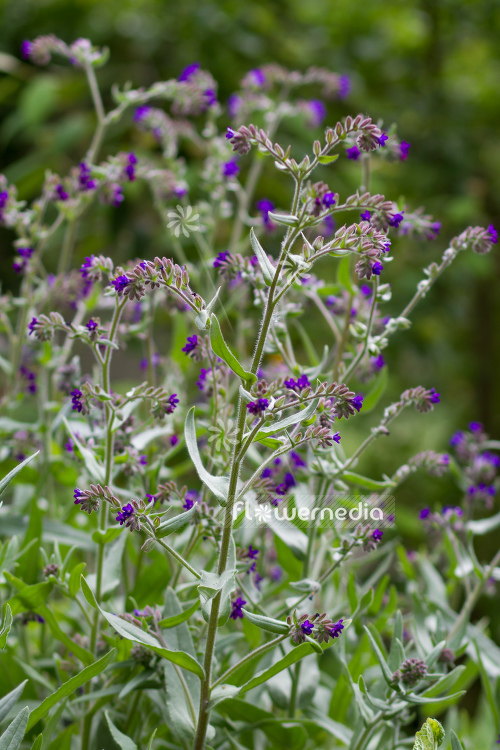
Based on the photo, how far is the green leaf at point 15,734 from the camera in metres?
0.45

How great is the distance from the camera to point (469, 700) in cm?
166

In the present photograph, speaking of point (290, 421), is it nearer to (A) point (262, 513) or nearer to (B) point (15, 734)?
(A) point (262, 513)

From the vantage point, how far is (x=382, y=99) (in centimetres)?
209

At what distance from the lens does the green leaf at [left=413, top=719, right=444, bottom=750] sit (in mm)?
458

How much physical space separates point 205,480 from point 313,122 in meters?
0.66

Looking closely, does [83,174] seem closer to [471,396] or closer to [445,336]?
[445,336]

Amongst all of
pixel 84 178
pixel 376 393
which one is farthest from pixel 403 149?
pixel 84 178

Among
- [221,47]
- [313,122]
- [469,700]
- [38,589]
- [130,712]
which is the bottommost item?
[469,700]

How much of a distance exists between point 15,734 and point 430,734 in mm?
274

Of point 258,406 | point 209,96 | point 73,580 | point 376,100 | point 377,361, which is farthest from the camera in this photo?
point 376,100

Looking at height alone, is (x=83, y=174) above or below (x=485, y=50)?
below

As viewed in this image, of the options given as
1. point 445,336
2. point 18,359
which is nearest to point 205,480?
point 18,359

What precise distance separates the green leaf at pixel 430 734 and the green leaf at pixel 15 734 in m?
0.26

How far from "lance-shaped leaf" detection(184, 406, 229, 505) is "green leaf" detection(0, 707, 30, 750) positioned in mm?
192
